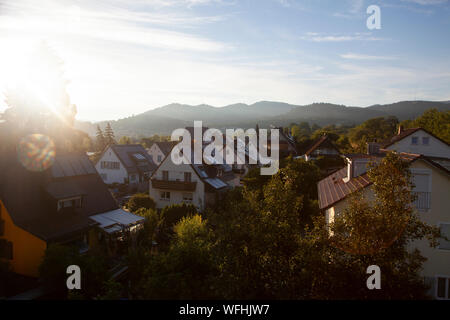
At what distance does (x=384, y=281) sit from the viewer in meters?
7.30

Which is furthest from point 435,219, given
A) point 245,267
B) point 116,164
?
point 116,164

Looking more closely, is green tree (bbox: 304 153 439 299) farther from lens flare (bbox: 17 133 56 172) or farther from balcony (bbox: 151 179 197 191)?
balcony (bbox: 151 179 197 191)

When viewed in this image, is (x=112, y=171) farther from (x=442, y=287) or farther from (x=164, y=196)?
(x=442, y=287)

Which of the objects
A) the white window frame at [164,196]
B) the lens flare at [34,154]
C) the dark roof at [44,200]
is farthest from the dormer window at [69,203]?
the white window frame at [164,196]

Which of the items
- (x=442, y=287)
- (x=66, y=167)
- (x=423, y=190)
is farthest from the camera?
(x=66, y=167)

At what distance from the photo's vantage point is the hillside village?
26.8 feet

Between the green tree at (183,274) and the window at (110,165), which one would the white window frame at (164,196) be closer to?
the window at (110,165)

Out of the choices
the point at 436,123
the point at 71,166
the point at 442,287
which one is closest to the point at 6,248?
the point at 71,166

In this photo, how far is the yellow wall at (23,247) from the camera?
56.0 ft

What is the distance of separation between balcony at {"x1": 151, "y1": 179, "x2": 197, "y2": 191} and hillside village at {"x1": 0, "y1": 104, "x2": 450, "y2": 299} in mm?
118

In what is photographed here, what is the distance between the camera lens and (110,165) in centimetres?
5175

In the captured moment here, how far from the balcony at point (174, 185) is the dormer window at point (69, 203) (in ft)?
48.8
